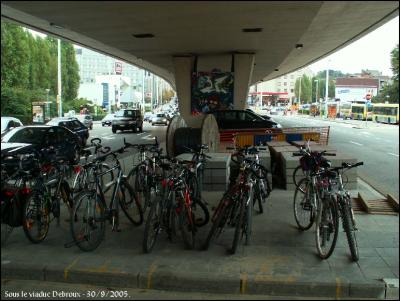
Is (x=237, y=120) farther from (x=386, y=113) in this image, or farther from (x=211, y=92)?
(x=386, y=113)

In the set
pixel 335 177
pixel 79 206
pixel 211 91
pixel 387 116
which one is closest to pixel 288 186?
pixel 335 177

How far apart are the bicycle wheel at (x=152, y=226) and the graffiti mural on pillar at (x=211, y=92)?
15.8 metres

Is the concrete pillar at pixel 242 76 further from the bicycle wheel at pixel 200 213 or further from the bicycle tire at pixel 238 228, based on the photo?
the bicycle tire at pixel 238 228

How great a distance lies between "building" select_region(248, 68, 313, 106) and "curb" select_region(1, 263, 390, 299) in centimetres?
11178

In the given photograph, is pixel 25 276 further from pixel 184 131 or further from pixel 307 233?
pixel 184 131

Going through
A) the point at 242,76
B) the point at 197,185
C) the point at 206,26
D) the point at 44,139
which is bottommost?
the point at 197,185

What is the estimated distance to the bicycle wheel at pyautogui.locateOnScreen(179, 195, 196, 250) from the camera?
19.6 feet

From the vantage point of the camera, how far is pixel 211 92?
21719 mm

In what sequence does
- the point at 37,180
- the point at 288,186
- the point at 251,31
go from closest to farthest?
the point at 37,180 < the point at 288,186 < the point at 251,31

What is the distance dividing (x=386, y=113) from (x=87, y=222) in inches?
2098

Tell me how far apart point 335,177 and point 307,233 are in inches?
43.3

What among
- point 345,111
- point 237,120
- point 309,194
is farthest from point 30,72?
point 309,194

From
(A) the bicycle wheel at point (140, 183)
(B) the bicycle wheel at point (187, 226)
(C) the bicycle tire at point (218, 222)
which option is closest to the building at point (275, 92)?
(A) the bicycle wheel at point (140, 183)

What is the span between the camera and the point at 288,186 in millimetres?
9867
